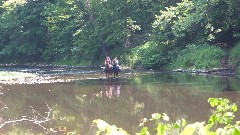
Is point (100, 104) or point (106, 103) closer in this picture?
point (100, 104)

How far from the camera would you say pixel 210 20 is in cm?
2970

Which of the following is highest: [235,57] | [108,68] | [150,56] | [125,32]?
[125,32]

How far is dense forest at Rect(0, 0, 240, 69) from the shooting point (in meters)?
29.8

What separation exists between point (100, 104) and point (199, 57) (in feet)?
50.6

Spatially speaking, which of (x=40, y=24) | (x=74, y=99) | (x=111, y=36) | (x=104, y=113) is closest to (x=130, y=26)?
(x=111, y=36)

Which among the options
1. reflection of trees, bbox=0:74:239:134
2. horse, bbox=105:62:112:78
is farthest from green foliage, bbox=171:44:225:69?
reflection of trees, bbox=0:74:239:134

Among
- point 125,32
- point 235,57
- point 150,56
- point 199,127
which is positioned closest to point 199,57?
point 235,57

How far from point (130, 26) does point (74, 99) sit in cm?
2204

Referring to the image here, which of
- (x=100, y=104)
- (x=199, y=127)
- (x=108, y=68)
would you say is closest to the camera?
(x=199, y=127)

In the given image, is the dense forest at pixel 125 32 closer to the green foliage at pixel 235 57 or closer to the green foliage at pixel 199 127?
the green foliage at pixel 235 57

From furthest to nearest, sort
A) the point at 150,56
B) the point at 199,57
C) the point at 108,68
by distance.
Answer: the point at 150,56 < the point at 199,57 < the point at 108,68

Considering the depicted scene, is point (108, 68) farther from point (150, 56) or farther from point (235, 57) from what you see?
point (235, 57)

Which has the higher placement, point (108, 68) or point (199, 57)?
point (199, 57)

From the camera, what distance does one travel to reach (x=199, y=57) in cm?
2945
